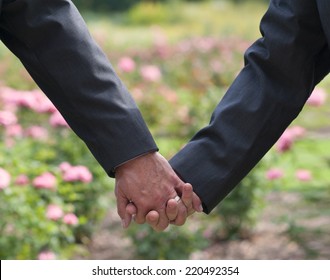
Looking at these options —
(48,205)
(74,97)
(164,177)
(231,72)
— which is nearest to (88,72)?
(74,97)

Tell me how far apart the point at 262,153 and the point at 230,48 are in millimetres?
7398

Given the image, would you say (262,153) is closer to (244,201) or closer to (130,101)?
Result: (130,101)

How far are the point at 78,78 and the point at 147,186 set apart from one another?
0.42 meters

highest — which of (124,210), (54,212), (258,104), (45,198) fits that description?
(258,104)

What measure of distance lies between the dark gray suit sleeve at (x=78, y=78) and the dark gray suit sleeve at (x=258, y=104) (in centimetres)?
27

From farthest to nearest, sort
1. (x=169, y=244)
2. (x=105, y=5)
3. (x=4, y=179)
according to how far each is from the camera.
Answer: (x=105, y=5)
(x=169, y=244)
(x=4, y=179)

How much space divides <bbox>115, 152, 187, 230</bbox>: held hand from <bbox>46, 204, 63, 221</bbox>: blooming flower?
105cm

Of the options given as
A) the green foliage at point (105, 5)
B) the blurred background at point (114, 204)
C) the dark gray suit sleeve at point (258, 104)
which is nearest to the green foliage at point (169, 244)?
the blurred background at point (114, 204)

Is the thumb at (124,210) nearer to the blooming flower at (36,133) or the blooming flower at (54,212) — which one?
the blooming flower at (54,212)

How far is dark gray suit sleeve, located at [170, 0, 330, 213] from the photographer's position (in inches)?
122

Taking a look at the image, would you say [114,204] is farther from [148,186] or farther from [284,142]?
[148,186]

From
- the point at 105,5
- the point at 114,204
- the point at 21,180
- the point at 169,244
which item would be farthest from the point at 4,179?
the point at 105,5

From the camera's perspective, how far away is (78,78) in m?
2.98

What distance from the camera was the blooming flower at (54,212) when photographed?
4168 millimetres
